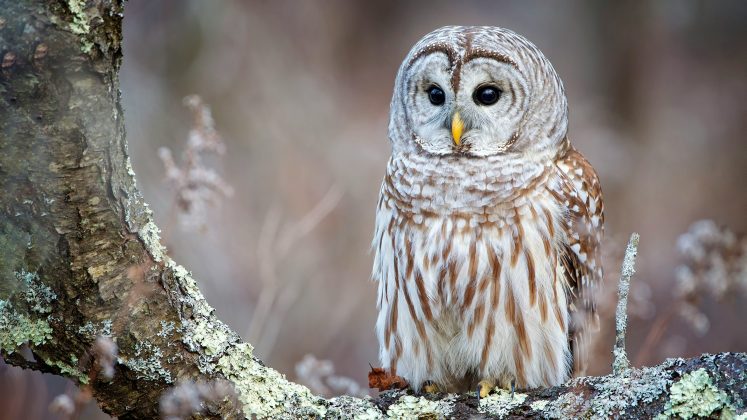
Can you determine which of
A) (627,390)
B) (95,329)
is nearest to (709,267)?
(627,390)

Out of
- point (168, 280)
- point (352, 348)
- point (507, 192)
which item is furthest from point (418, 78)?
point (352, 348)

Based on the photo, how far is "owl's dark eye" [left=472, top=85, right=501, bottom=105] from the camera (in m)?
3.33

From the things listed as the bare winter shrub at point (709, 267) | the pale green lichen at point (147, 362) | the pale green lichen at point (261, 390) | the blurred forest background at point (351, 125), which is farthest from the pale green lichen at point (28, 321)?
the blurred forest background at point (351, 125)

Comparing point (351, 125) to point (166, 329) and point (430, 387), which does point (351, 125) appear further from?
point (166, 329)

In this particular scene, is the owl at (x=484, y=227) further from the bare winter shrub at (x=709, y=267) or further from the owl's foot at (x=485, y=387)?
the bare winter shrub at (x=709, y=267)

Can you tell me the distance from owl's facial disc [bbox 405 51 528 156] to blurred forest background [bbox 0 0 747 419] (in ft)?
6.15

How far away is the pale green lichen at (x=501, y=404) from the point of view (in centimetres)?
245

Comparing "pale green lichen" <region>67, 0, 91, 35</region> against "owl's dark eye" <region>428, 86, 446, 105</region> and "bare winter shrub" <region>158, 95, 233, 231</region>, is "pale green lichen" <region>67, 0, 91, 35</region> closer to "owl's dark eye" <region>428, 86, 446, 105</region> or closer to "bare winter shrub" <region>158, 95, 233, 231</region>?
"bare winter shrub" <region>158, 95, 233, 231</region>

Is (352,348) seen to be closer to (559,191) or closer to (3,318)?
(559,191)

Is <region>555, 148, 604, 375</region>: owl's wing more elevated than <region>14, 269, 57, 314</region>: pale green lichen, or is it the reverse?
<region>555, 148, 604, 375</region>: owl's wing

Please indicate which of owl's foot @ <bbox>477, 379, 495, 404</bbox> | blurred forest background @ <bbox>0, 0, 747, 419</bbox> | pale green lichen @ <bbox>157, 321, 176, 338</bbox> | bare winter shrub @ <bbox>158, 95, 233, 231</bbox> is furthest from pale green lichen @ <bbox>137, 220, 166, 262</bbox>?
blurred forest background @ <bbox>0, 0, 747, 419</bbox>

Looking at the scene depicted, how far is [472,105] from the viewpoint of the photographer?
330cm

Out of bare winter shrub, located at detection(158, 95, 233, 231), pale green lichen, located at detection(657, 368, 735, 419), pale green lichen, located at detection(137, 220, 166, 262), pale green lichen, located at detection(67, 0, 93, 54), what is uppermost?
bare winter shrub, located at detection(158, 95, 233, 231)

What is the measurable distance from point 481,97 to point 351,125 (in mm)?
3853
